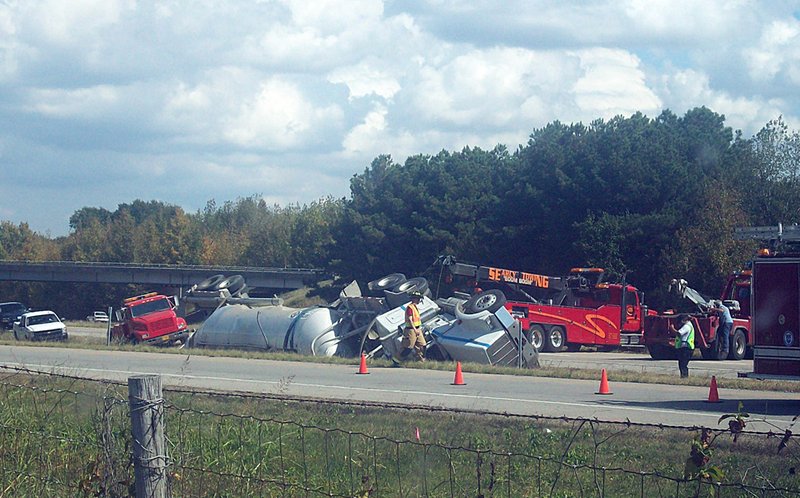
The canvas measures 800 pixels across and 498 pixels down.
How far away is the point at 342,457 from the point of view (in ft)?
26.7

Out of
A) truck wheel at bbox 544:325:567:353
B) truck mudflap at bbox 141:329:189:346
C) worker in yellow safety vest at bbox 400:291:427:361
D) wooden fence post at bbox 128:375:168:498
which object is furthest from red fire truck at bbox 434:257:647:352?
wooden fence post at bbox 128:375:168:498

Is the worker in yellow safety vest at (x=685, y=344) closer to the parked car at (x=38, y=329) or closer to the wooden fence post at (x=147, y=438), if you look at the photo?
the wooden fence post at (x=147, y=438)

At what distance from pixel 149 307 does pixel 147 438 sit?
33.9 meters

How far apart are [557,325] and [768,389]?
15.6m

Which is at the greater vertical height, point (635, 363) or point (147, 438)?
point (147, 438)

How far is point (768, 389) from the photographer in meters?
18.6

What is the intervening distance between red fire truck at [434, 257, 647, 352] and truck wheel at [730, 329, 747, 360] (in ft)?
13.4

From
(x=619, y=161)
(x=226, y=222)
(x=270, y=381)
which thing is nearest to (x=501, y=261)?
(x=619, y=161)

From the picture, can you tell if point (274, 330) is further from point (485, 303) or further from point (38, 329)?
point (38, 329)

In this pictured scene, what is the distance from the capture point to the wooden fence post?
5285 millimetres

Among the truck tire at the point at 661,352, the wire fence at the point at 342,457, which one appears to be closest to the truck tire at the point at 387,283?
the truck tire at the point at 661,352

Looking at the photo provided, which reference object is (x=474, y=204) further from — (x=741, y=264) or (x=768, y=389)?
(x=768, y=389)

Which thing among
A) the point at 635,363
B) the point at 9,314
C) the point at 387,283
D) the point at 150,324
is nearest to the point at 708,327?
the point at 635,363

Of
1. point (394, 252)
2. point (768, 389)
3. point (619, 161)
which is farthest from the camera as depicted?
point (394, 252)
